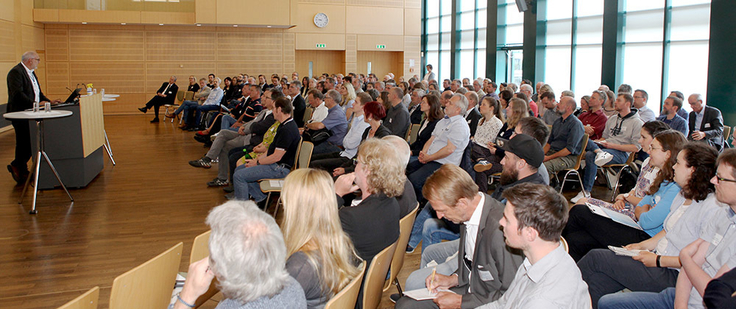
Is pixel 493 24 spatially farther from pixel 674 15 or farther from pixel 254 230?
pixel 254 230

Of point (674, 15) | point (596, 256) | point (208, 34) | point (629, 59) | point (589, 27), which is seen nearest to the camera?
point (596, 256)

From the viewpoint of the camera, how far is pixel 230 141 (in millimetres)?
7879

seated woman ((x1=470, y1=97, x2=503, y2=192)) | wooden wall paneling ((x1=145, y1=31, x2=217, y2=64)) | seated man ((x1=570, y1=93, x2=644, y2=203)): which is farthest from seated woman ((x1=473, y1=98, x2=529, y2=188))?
wooden wall paneling ((x1=145, y1=31, x2=217, y2=64))

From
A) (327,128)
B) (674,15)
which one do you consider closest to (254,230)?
(327,128)

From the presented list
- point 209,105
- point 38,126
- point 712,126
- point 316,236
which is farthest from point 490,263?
point 209,105

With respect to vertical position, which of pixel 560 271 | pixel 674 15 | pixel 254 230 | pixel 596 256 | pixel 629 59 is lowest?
pixel 596 256

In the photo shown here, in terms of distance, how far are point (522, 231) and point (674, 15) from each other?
30.8ft

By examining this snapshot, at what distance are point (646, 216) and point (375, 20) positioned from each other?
59.6 ft

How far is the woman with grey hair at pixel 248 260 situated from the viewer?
72.6 inches

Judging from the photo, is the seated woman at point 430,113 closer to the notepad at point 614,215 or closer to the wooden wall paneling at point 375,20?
the notepad at point 614,215

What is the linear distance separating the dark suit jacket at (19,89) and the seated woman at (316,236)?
6681 millimetres

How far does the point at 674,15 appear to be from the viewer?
980 centimetres

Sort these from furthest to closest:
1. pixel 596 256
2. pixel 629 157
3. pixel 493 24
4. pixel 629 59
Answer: pixel 493 24 → pixel 629 59 → pixel 629 157 → pixel 596 256

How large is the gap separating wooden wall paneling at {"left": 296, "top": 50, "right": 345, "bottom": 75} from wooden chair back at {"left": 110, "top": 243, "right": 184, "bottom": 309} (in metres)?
18.7
